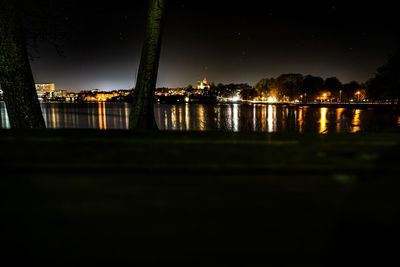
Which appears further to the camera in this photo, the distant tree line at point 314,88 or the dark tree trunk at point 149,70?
the distant tree line at point 314,88

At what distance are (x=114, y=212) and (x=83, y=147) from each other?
3164 mm

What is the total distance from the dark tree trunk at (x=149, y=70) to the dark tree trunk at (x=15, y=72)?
3569 millimetres

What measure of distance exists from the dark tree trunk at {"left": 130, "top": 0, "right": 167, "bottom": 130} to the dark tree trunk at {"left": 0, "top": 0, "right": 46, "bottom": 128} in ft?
11.7

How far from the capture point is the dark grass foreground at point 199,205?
96.2 inches

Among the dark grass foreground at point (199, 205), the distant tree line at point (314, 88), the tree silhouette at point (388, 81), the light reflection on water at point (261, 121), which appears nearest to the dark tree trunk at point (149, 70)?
the light reflection on water at point (261, 121)

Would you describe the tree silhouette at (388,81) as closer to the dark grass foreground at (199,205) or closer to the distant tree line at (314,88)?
the dark grass foreground at (199,205)

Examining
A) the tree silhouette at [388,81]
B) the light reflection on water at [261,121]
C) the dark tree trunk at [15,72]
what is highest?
the tree silhouette at [388,81]

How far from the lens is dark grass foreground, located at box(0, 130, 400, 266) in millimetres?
2443

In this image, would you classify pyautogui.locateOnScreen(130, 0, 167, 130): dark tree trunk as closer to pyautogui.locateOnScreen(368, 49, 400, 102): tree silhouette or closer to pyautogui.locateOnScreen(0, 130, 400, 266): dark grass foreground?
pyautogui.locateOnScreen(0, 130, 400, 266): dark grass foreground

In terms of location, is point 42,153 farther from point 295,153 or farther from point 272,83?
point 272,83

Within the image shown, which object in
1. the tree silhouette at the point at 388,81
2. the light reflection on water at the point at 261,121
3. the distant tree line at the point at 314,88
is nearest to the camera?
the light reflection on water at the point at 261,121

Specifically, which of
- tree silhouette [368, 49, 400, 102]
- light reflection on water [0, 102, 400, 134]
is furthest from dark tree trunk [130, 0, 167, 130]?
tree silhouette [368, 49, 400, 102]

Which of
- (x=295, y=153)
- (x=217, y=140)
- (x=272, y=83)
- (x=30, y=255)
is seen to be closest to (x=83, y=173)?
(x=30, y=255)

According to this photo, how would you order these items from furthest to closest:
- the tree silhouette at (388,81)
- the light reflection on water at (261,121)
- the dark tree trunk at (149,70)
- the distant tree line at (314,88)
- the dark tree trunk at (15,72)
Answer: the distant tree line at (314,88), the tree silhouette at (388,81), the light reflection on water at (261,121), the dark tree trunk at (149,70), the dark tree trunk at (15,72)
